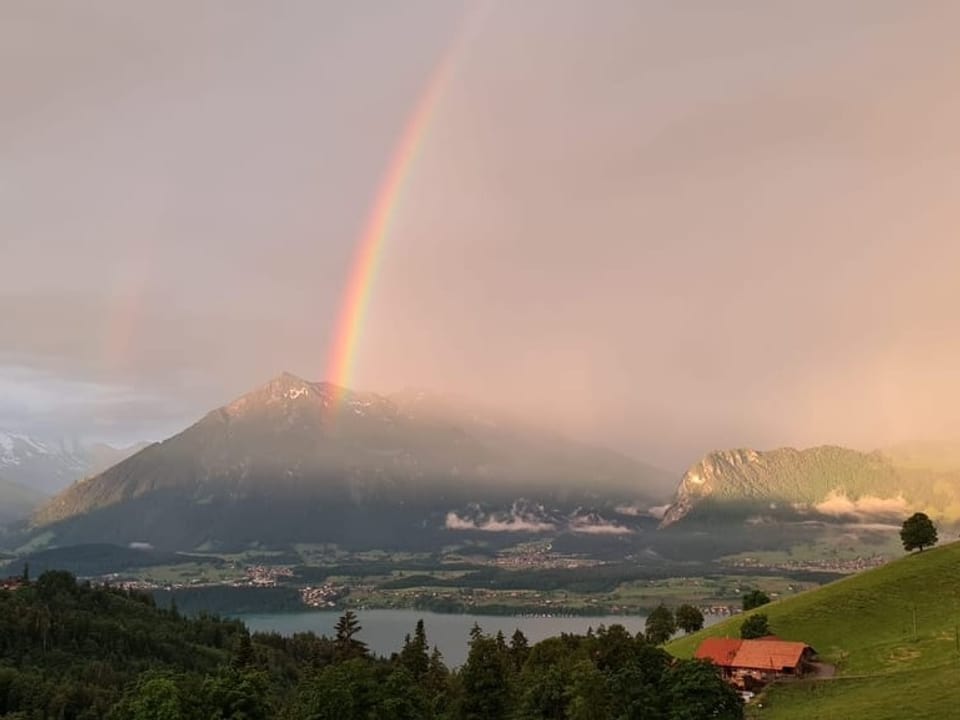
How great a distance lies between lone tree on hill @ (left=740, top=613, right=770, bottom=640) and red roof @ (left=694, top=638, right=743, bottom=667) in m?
8.68

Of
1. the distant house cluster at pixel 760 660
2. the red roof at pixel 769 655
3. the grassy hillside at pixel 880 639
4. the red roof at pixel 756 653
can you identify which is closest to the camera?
the grassy hillside at pixel 880 639

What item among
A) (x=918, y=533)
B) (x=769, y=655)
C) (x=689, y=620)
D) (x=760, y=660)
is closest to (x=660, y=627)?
(x=689, y=620)

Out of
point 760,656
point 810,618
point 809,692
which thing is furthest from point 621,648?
point 810,618

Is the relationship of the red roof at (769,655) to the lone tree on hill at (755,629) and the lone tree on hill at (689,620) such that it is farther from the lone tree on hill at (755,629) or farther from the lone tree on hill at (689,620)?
the lone tree on hill at (689,620)

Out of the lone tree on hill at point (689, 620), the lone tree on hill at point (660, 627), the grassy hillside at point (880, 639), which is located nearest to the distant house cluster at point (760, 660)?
the grassy hillside at point (880, 639)

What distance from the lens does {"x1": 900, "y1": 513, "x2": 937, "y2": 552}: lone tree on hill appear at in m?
158

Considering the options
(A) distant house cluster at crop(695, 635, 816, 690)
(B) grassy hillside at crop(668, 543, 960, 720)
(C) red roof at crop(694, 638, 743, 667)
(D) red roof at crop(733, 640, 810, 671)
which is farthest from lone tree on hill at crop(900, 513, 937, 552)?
(C) red roof at crop(694, 638, 743, 667)

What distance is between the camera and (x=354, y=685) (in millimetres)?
90688

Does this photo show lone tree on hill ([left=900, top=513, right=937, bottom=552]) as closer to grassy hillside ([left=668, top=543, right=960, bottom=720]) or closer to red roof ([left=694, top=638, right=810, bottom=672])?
grassy hillside ([left=668, top=543, right=960, bottom=720])

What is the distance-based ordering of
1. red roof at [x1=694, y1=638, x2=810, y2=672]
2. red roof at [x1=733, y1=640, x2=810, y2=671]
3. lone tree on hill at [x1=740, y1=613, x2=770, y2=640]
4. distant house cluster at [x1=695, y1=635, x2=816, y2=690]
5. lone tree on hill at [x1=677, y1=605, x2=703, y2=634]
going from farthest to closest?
1. lone tree on hill at [x1=677, y1=605, x2=703, y2=634]
2. lone tree on hill at [x1=740, y1=613, x2=770, y2=640]
3. red roof at [x1=694, y1=638, x2=810, y2=672]
4. red roof at [x1=733, y1=640, x2=810, y2=671]
5. distant house cluster at [x1=695, y1=635, x2=816, y2=690]

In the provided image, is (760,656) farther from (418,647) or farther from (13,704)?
(13,704)

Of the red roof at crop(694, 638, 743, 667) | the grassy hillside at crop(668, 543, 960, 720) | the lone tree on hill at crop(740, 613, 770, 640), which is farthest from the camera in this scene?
the lone tree on hill at crop(740, 613, 770, 640)

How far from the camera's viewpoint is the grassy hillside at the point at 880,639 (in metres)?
74.8

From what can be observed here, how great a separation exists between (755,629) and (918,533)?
2373 inches
